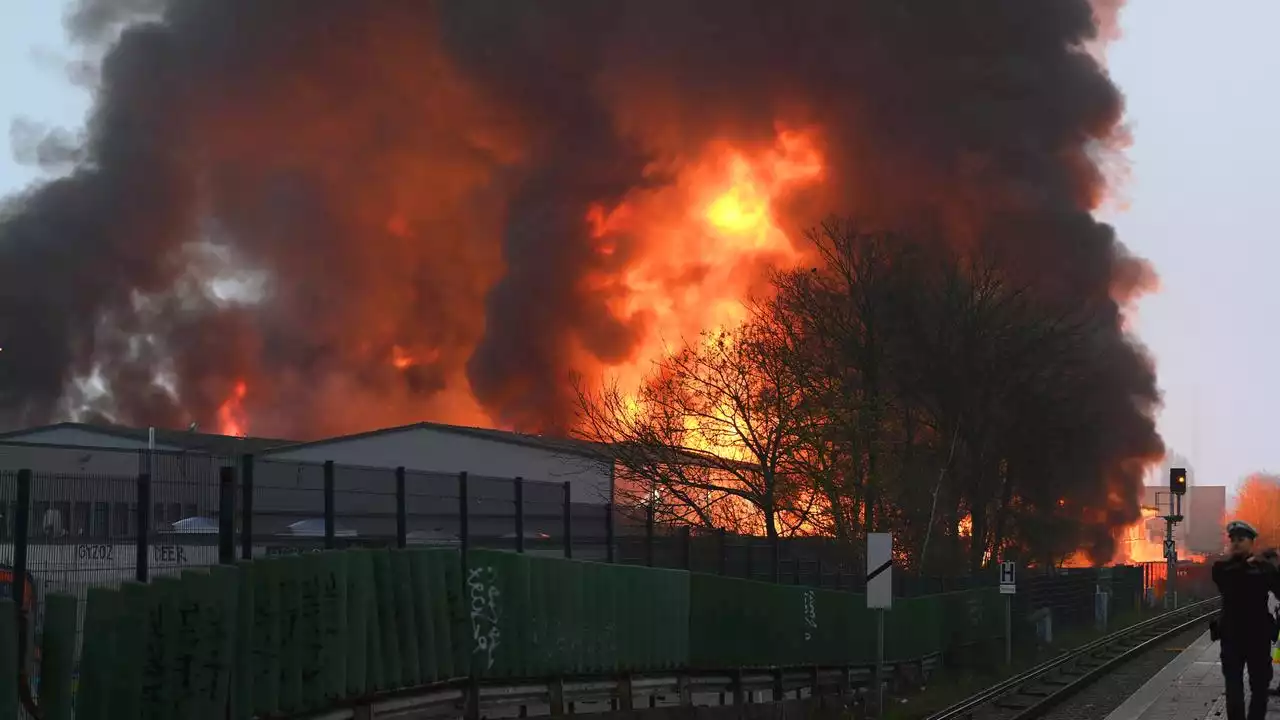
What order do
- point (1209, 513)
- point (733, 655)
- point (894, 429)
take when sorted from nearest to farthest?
point (733, 655) < point (894, 429) < point (1209, 513)

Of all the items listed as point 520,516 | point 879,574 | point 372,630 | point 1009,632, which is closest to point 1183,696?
point 879,574

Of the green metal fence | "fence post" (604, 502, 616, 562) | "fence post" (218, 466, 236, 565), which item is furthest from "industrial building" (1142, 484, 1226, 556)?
"fence post" (218, 466, 236, 565)

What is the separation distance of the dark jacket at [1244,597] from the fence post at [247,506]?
7.30 m

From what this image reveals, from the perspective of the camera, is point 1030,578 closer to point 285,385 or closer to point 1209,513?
point 285,385

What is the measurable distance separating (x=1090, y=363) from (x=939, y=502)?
8171 millimetres

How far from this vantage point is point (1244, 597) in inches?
456

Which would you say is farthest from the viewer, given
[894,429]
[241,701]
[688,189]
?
[688,189]

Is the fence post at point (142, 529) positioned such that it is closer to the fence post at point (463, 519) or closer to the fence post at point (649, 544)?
the fence post at point (463, 519)

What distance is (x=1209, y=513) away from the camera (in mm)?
109500

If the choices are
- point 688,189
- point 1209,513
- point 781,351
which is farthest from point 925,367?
point 1209,513

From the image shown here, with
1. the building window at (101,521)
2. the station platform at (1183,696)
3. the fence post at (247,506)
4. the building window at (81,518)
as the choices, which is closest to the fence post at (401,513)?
the fence post at (247,506)

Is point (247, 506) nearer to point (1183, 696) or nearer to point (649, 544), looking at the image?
point (649, 544)

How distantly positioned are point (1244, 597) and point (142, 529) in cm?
806

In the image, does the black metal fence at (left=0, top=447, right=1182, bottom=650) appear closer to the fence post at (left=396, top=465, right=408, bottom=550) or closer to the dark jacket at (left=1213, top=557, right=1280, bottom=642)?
the fence post at (left=396, top=465, right=408, bottom=550)
